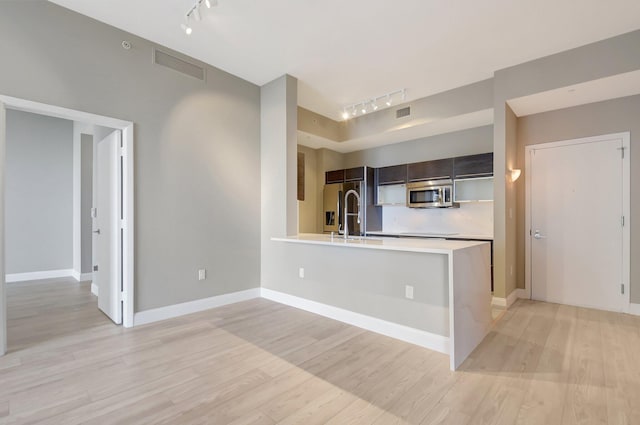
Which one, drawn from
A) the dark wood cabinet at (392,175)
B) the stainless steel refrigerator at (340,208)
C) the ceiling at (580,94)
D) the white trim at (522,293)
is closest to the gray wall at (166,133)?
the stainless steel refrigerator at (340,208)

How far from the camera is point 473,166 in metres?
4.71

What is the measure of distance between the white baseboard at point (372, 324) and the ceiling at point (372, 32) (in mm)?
2975

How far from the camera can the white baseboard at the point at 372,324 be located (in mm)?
2613

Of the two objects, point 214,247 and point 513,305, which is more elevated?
point 214,247

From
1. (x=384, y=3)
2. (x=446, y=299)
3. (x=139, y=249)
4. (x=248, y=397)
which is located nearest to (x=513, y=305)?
(x=446, y=299)

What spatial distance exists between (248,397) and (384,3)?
11.0 ft

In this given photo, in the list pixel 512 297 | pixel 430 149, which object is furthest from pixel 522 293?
pixel 430 149

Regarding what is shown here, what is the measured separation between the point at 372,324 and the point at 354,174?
A: 3.50 meters

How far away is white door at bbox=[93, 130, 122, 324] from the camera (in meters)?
3.19

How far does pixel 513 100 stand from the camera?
3.78 metres

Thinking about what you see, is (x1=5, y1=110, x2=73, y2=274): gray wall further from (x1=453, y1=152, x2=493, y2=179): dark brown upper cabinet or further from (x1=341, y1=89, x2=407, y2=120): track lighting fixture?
(x1=453, y1=152, x2=493, y2=179): dark brown upper cabinet

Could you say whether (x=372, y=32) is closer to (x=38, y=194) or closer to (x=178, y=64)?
(x=178, y=64)

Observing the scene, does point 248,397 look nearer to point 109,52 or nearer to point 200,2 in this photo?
point 200,2

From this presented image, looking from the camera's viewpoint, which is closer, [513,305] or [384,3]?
[384,3]
